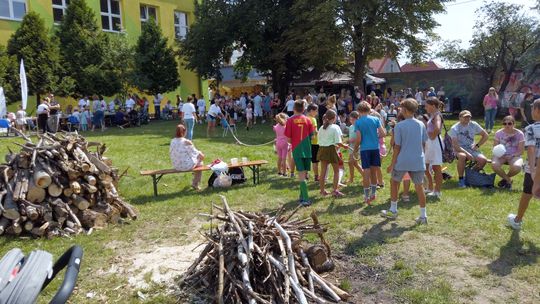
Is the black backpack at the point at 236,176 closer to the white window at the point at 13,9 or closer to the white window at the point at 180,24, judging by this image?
the white window at the point at 13,9

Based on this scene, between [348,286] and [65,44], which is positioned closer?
[348,286]

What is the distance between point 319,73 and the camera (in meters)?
31.9

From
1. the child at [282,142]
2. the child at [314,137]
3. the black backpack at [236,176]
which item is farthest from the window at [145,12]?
the child at [314,137]

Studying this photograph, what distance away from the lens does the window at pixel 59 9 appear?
27844mm

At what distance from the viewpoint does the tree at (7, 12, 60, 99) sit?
76.6 feet

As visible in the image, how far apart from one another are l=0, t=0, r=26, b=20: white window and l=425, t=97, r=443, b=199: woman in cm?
2535

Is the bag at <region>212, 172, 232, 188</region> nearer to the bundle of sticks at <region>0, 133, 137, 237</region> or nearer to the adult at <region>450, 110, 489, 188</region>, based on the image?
the bundle of sticks at <region>0, 133, 137, 237</region>

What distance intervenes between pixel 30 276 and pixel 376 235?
16.3 feet

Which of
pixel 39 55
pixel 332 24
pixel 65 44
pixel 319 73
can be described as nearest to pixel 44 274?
pixel 332 24

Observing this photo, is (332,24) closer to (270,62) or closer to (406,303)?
(270,62)

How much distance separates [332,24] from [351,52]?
9.31ft

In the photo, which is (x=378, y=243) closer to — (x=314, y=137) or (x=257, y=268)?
(x=257, y=268)

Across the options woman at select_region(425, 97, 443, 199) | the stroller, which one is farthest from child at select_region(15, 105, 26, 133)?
the stroller

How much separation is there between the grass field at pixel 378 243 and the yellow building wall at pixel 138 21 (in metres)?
20.8
